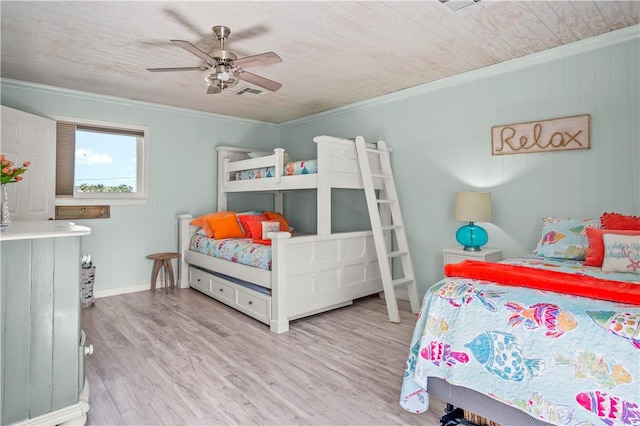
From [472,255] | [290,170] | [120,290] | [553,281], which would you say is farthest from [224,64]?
[120,290]

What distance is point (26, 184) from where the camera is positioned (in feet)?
11.6

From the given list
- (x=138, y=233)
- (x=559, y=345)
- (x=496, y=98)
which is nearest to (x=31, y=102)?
(x=138, y=233)

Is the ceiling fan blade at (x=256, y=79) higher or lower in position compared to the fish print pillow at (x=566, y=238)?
higher

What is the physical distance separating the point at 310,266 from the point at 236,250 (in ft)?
2.83

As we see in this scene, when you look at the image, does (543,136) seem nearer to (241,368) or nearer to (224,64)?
(224,64)

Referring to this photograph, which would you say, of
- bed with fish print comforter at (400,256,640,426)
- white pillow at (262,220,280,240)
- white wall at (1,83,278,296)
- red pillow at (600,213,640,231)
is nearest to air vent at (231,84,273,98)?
white pillow at (262,220,280,240)

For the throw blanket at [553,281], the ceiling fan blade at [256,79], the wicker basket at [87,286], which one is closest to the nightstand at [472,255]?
the throw blanket at [553,281]

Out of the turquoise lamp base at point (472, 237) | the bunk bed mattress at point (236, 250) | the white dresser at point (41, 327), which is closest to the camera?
the white dresser at point (41, 327)

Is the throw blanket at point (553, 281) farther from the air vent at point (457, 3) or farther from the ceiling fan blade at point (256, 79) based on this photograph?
the ceiling fan blade at point (256, 79)

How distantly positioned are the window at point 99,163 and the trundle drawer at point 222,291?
1468mm

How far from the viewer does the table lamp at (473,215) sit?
3.20 m

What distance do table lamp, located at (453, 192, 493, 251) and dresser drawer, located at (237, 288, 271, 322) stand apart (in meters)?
1.86

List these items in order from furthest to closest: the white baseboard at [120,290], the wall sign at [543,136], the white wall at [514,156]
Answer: the white baseboard at [120,290] < the wall sign at [543,136] < the white wall at [514,156]

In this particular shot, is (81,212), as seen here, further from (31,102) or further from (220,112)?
(220,112)
